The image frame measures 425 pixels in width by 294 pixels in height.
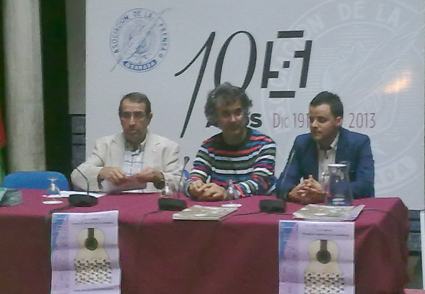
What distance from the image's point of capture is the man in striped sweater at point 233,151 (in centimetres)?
256

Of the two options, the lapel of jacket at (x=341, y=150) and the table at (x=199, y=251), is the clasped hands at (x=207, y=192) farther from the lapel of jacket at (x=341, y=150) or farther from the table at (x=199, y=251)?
the lapel of jacket at (x=341, y=150)

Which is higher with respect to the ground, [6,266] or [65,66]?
[65,66]

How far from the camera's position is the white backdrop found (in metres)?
3.40

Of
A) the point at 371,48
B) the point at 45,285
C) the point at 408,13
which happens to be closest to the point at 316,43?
the point at 371,48

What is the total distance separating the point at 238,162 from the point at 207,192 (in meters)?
0.38

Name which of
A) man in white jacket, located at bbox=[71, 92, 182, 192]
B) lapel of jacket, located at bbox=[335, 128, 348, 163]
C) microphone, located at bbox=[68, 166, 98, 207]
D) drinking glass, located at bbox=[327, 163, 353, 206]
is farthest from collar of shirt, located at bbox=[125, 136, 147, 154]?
drinking glass, located at bbox=[327, 163, 353, 206]

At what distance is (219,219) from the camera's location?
1809 mm

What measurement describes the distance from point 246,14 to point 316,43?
1.68 ft

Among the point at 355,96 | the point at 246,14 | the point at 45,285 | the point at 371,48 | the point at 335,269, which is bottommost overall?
the point at 45,285

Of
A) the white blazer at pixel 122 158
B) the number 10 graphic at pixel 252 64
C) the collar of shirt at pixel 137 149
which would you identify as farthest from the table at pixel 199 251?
the number 10 graphic at pixel 252 64

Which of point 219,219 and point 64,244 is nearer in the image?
point 219,219

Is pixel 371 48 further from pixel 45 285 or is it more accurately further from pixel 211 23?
pixel 45 285

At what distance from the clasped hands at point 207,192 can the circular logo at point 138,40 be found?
179cm

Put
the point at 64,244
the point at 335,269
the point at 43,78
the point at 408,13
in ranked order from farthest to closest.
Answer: the point at 43,78 < the point at 408,13 < the point at 64,244 < the point at 335,269
